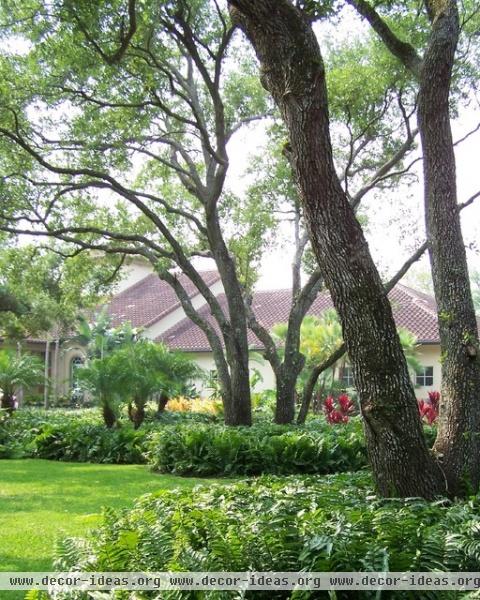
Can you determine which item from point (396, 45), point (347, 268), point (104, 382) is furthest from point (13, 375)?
point (347, 268)

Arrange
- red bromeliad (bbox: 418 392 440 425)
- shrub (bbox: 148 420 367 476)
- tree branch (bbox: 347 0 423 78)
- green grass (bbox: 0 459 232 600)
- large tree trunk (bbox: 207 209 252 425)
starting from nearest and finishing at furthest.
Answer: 1. green grass (bbox: 0 459 232 600)
2. tree branch (bbox: 347 0 423 78)
3. shrub (bbox: 148 420 367 476)
4. large tree trunk (bbox: 207 209 252 425)
5. red bromeliad (bbox: 418 392 440 425)

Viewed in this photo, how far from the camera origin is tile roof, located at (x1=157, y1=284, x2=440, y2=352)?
84.7ft

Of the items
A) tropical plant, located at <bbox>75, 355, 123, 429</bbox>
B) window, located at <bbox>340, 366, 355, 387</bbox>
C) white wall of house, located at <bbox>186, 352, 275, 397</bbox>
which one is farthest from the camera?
white wall of house, located at <bbox>186, 352, 275, 397</bbox>

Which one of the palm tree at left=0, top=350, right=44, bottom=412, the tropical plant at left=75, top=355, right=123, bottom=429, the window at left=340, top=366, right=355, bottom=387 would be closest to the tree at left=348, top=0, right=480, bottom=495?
the tropical plant at left=75, top=355, right=123, bottom=429

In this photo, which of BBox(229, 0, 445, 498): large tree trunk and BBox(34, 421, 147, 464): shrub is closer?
BBox(229, 0, 445, 498): large tree trunk

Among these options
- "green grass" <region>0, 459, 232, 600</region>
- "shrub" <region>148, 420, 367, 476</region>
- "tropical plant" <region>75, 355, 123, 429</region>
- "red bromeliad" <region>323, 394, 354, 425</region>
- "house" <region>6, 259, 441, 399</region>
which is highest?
"house" <region>6, 259, 441, 399</region>

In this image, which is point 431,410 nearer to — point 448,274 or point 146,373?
point 146,373

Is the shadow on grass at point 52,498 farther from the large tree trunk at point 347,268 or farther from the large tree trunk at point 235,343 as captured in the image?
the large tree trunk at point 235,343

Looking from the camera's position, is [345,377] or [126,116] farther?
[345,377]

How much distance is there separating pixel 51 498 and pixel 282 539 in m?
5.90

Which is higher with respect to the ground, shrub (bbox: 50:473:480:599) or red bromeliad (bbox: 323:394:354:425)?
red bromeliad (bbox: 323:394:354:425)

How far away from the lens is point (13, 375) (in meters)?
17.9

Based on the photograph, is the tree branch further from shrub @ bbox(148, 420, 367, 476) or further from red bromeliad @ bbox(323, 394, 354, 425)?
red bromeliad @ bbox(323, 394, 354, 425)

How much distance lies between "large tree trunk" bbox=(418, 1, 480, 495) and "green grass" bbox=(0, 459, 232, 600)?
3.05 m
